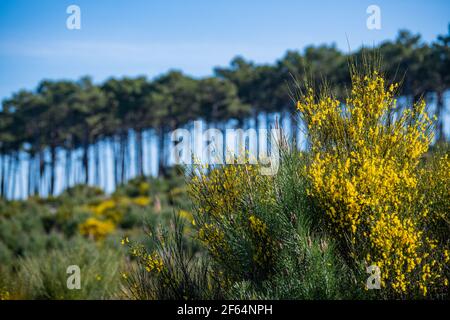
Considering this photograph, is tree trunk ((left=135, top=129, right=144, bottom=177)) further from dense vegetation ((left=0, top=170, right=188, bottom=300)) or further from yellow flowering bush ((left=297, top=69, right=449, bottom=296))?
yellow flowering bush ((left=297, top=69, right=449, bottom=296))

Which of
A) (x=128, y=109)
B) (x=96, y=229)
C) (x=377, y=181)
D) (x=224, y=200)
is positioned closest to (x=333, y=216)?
Answer: (x=377, y=181)

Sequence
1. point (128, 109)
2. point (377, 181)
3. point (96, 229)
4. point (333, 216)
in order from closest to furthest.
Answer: point (377, 181)
point (333, 216)
point (96, 229)
point (128, 109)

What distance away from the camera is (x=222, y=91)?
37.9 meters

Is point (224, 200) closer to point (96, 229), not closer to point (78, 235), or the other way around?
point (78, 235)

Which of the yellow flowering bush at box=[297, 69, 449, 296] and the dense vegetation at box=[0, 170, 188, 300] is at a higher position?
the yellow flowering bush at box=[297, 69, 449, 296]

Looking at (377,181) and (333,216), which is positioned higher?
(377,181)

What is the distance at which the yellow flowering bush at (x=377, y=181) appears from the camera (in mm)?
5141

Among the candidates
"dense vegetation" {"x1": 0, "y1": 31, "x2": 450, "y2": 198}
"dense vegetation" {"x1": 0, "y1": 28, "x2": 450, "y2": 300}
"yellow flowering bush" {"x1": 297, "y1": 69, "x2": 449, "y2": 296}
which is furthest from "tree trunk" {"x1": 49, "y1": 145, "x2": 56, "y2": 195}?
"yellow flowering bush" {"x1": 297, "y1": 69, "x2": 449, "y2": 296}

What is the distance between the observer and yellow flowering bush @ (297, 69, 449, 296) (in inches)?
202

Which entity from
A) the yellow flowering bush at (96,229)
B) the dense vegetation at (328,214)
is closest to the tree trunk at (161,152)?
the yellow flowering bush at (96,229)

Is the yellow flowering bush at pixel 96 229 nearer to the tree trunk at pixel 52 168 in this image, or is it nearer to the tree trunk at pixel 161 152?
the tree trunk at pixel 161 152

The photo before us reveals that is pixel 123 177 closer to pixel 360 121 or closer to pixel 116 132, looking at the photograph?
pixel 116 132

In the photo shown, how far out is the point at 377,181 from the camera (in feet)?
17.1
